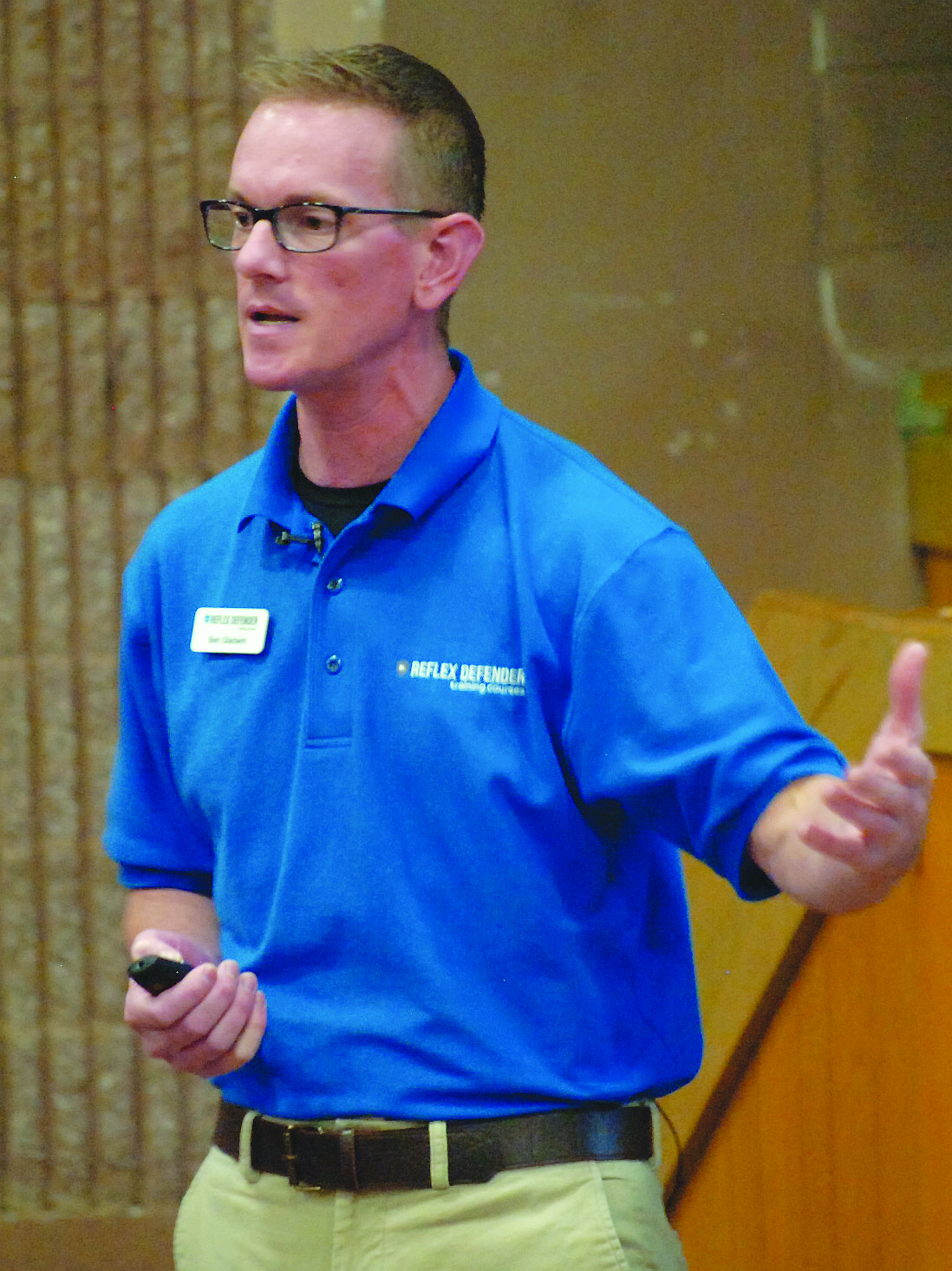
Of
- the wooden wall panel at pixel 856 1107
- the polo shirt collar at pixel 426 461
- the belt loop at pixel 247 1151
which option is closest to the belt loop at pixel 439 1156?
the belt loop at pixel 247 1151

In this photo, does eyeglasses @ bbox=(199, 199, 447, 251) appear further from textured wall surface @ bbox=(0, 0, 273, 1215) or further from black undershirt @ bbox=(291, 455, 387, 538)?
textured wall surface @ bbox=(0, 0, 273, 1215)

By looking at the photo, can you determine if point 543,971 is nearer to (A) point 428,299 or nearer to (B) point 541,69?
(A) point 428,299

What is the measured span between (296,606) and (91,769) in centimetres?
158

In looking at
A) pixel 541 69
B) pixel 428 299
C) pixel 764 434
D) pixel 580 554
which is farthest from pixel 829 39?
pixel 580 554

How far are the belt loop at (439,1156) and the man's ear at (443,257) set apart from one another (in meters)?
0.79

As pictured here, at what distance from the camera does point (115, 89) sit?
2887mm

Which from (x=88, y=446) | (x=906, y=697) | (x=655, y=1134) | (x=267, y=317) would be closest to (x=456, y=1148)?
(x=655, y=1134)

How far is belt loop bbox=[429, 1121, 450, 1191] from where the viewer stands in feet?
4.73

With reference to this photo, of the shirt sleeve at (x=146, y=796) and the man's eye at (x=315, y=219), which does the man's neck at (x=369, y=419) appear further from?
the shirt sleeve at (x=146, y=796)

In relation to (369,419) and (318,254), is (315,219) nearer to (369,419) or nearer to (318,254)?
(318,254)

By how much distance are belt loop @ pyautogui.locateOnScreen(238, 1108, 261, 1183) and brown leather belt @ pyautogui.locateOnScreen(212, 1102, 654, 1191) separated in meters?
0.06

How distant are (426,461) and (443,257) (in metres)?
0.22

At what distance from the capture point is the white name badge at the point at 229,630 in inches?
61.7

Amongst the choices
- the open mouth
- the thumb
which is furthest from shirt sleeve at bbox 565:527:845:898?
the open mouth
